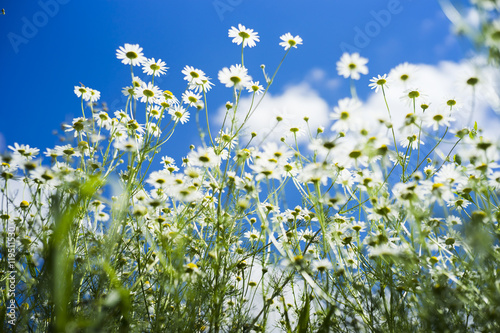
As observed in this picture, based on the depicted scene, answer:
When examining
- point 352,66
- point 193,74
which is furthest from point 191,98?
point 352,66

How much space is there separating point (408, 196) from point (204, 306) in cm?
104

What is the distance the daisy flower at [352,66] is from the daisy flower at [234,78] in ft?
1.97

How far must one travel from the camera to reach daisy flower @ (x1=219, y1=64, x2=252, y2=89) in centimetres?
201

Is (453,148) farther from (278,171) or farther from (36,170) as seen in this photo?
(36,170)

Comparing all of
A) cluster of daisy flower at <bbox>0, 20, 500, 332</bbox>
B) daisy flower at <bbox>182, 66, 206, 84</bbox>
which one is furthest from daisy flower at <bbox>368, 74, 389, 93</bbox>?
daisy flower at <bbox>182, 66, 206, 84</bbox>

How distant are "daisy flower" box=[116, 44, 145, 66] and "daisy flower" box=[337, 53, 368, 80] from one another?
1401 mm

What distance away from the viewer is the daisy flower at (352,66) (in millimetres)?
1915

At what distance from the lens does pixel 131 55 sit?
226 centimetres

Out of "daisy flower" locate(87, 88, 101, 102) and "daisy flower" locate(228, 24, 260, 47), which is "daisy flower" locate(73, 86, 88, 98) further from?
"daisy flower" locate(228, 24, 260, 47)

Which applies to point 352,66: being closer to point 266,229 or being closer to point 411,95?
point 411,95

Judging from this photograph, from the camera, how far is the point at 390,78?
2004 millimetres

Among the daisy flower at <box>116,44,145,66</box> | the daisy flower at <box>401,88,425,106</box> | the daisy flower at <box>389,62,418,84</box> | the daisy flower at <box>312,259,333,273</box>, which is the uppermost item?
the daisy flower at <box>116,44,145,66</box>

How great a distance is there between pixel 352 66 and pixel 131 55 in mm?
1555

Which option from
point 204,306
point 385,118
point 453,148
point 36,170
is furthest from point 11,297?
point 453,148
